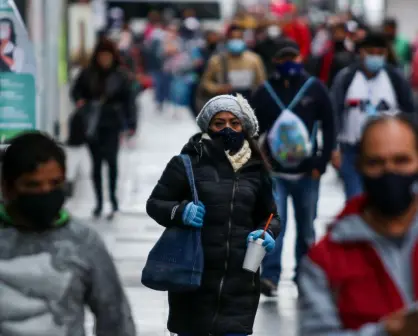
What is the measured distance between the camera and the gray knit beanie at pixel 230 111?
688 cm

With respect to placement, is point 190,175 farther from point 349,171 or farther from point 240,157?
point 349,171

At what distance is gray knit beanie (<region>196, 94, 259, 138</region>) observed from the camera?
22.6 feet

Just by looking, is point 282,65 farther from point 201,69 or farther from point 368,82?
point 201,69

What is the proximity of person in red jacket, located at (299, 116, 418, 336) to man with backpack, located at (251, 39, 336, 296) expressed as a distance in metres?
5.93

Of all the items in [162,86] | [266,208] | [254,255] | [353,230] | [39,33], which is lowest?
[162,86]

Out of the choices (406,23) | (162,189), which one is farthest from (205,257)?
(406,23)

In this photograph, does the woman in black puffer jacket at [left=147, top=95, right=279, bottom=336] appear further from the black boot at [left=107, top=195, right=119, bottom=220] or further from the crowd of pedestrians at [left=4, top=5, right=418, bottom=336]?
the black boot at [left=107, top=195, right=119, bottom=220]

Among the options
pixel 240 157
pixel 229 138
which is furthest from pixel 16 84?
pixel 240 157

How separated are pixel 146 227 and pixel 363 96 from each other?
3793 mm

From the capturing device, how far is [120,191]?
679 inches

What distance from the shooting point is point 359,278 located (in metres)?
3.86

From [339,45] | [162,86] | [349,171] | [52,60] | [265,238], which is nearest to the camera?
[265,238]

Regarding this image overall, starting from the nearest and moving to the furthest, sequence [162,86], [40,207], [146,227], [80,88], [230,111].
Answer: [40,207] < [230,111] < [146,227] < [80,88] < [162,86]

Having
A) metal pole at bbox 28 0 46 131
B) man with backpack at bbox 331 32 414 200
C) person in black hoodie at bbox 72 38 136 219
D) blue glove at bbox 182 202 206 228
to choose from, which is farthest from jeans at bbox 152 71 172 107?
blue glove at bbox 182 202 206 228
